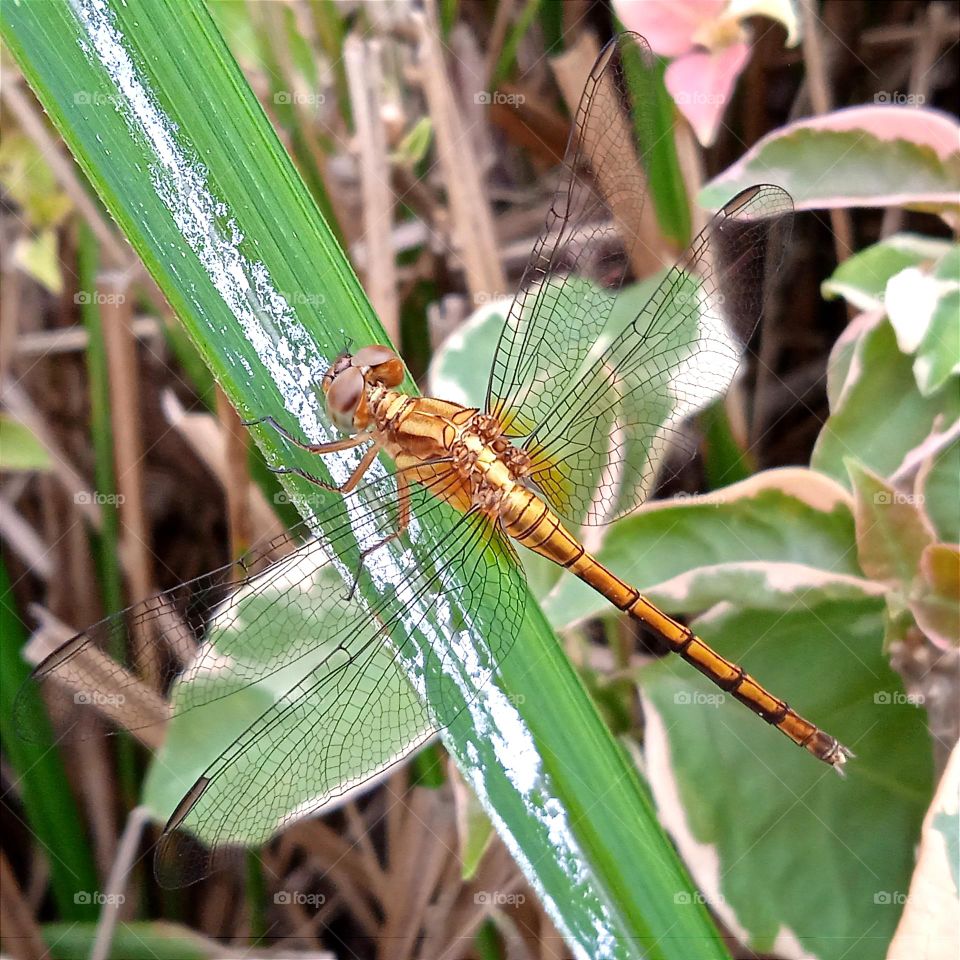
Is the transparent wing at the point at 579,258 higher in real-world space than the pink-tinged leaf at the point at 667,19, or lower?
lower

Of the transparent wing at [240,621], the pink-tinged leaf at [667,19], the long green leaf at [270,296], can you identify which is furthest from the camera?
the pink-tinged leaf at [667,19]

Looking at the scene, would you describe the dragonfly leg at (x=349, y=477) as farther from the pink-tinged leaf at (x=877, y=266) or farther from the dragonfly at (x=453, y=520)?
the pink-tinged leaf at (x=877, y=266)

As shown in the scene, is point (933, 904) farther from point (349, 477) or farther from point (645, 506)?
point (349, 477)

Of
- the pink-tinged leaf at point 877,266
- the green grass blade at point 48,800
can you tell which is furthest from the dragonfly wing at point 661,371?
the green grass blade at point 48,800

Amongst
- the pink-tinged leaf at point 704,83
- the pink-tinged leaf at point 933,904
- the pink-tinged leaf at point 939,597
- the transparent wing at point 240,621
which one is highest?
the pink-tinged leaf at point 704,83

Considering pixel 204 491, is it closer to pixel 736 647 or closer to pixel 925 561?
pixel 736 647

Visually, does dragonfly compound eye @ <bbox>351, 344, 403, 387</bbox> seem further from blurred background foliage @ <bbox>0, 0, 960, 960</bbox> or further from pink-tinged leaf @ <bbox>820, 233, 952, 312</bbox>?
pink-tinged leaf @ <bbox>820, 233, 952, 312</bbox>

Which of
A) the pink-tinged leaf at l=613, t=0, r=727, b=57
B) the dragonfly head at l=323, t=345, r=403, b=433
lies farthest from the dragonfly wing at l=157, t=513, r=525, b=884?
the pink-tinged leaf at l=613, t=0, r=727, b=57
